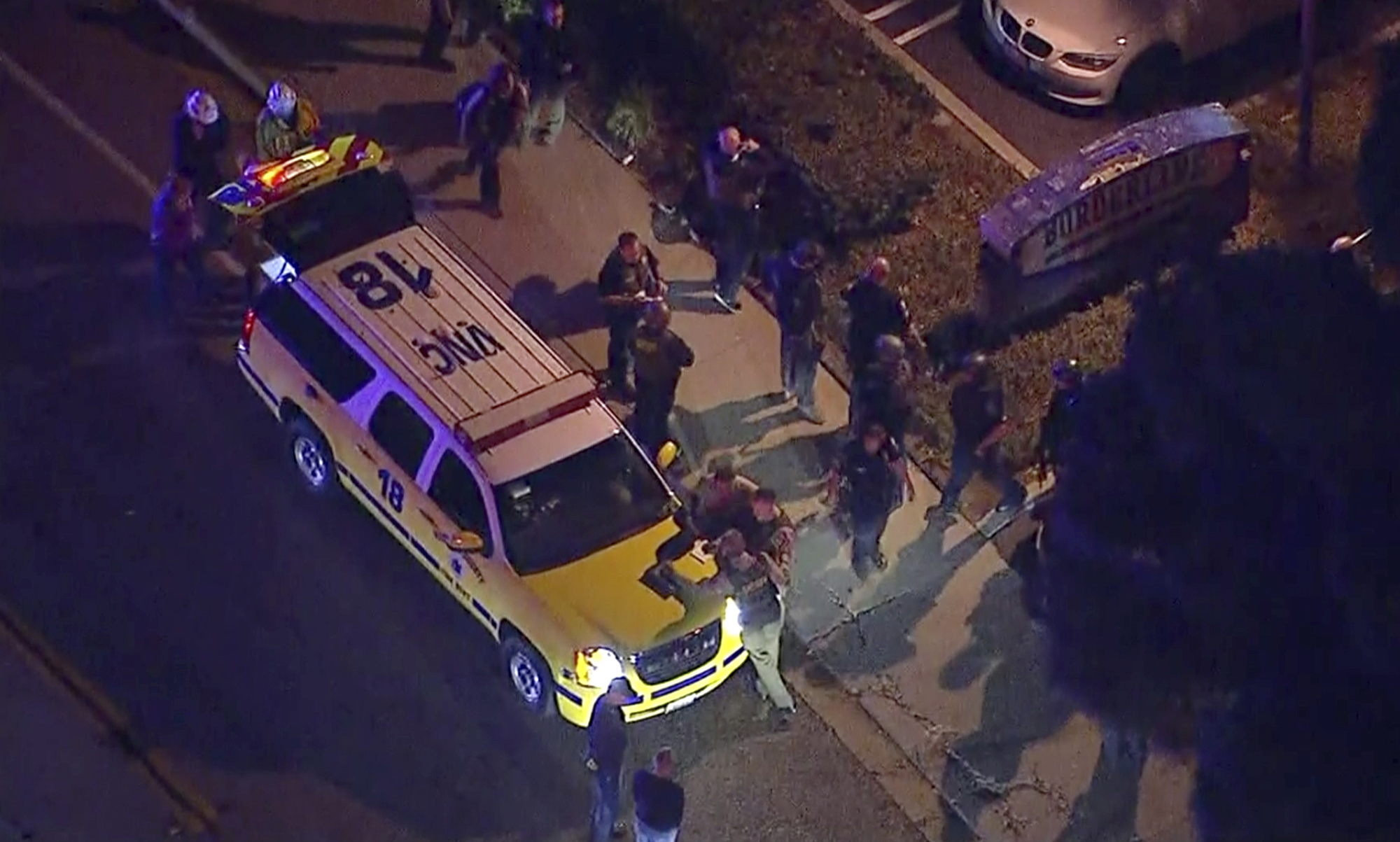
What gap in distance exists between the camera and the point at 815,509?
20.0 m

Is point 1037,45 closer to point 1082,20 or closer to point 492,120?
point 1082,20

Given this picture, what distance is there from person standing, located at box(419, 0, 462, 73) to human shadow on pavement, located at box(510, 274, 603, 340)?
125 inches

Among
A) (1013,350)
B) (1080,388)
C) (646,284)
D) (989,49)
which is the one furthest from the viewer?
(989,49)

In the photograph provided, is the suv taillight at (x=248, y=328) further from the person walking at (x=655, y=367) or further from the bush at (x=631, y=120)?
the bush at (x=631, y=120)

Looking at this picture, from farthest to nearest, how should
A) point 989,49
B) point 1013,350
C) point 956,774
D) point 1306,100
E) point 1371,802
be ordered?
point 989,49 → point 1306,100 → point 1013,350 → point 956,774 → point 1371,802

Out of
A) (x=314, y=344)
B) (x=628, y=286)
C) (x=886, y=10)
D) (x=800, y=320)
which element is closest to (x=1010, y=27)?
(x=886, y=10)

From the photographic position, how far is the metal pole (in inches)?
891

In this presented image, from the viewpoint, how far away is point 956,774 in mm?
18281

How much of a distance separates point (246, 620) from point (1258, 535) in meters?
8.25

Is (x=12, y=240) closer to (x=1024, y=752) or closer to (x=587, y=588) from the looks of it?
(x=587, y=588)

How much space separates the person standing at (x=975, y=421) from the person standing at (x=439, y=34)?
22.7 ft

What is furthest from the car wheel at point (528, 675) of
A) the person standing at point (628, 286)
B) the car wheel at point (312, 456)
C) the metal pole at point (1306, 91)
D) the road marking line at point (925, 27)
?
the metal pole at point (1306, 91)

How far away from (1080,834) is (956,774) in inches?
40.3

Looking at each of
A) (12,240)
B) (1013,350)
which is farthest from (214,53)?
(1013,350)
